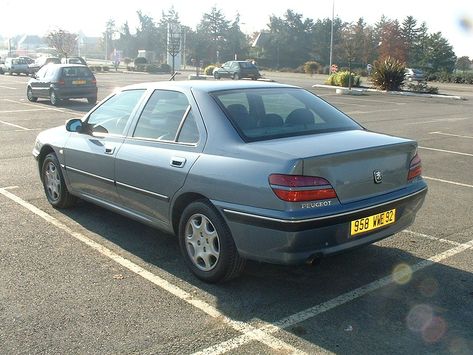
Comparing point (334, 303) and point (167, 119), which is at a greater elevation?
point (167, 119)

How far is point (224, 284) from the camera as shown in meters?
4.09

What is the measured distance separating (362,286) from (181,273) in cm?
144

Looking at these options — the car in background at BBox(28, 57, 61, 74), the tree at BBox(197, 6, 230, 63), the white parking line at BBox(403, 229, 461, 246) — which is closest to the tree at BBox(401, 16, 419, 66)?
the tree at BBox(197, 6, 230, 63)

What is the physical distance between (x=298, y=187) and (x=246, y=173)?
391 millimetres

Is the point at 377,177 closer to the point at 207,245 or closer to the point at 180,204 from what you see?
the point at 207,245

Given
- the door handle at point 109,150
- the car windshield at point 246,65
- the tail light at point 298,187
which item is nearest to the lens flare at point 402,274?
the tail light at point 298,187

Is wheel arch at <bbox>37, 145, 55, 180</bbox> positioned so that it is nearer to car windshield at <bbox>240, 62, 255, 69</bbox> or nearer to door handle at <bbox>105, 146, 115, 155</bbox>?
door handle at <bbox>105, 146, 115, 155</bbox>

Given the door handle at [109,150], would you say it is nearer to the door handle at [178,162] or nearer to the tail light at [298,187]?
the door handle at [178,162]

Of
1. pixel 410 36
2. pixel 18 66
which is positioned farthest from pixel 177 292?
pixel 410 36

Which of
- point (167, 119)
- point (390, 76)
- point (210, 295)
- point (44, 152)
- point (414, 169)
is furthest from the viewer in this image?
point (390, 76)

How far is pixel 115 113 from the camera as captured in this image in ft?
17.2

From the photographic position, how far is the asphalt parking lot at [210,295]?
10.7ft

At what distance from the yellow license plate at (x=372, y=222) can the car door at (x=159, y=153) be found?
1290mm

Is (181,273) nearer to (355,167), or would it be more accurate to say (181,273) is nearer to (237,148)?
(237,148)
